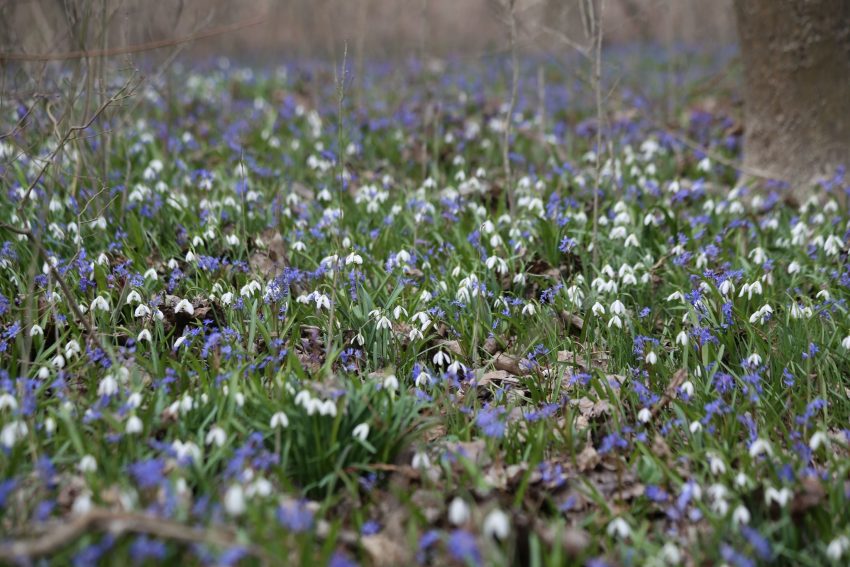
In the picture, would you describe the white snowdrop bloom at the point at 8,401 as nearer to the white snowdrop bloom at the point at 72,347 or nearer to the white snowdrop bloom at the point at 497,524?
the white snowdrop bloom at the point at 72,347

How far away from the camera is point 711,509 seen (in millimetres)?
2312

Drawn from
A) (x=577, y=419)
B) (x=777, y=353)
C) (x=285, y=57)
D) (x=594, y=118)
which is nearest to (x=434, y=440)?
(x=577, y=419)

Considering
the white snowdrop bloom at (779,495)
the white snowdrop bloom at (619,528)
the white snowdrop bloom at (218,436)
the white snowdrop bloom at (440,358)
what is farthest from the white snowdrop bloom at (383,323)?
the white snowdrop bloom at (779,495)

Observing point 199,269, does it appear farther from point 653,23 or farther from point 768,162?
point 653,23

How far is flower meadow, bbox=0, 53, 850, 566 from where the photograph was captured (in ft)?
7.07

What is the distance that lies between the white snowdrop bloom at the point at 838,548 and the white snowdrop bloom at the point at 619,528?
0.50m

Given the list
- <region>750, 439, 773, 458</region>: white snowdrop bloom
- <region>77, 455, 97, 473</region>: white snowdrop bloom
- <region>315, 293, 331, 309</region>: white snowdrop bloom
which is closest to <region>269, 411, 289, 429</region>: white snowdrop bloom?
<region>77, 455, 97, 473</region>: white snowdrop bloom

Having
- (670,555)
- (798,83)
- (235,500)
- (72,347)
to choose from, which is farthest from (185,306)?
(798,83)

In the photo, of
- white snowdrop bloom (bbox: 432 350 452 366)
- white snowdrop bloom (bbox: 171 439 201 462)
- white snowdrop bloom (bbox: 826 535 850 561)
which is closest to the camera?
white snowdrop bloom (bbox: 826 535 850 561)

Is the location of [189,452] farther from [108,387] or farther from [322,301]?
[322,301]

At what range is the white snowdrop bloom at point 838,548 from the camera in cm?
206

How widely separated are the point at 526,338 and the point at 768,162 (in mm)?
2796

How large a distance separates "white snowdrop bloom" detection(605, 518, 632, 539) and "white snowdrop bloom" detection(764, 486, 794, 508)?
0.39 metres

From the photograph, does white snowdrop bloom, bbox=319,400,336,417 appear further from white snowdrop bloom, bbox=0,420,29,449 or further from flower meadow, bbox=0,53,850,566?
white snowdrop bloom, bbox=0,420,29,449
